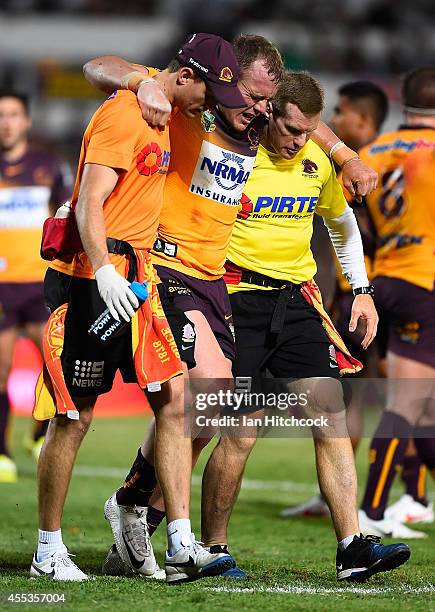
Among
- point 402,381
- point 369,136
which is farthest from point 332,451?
point 369,136

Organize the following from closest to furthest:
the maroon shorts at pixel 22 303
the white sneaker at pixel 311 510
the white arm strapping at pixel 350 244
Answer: the white arm strapping at pixel 350 244, the white sneaker at pixel 311 510, the maroon shorts at pixel 22 303

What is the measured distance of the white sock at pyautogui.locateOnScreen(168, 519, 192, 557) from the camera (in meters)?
4.96

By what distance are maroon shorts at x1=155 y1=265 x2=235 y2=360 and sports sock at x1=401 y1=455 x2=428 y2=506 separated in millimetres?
2994

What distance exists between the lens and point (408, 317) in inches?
291

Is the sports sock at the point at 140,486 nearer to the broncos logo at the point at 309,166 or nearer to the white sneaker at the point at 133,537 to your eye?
the white sneaker at the point at 133,537

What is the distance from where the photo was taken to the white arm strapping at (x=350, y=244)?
19.5ft

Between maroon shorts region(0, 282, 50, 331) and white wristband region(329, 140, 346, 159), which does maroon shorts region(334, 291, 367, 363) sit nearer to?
white wristband region(329, 140, 346, 159)

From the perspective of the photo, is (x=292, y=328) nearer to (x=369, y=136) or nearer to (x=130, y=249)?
(x=130, y=249)

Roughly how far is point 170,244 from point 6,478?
4.13m

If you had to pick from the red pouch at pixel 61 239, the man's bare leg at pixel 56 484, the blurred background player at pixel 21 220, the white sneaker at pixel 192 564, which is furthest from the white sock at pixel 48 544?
the blurred background player at pixel 21 220

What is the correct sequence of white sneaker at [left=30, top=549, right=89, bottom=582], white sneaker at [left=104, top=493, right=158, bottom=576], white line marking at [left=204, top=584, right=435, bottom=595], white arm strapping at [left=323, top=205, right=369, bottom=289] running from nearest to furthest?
white line marking at [left=204, top=584, right=435, bottom=595]
white sneaker at [left=30, top=549, right=89, bottom=582]
white sneaker at [left=104, top=493, right=158, bottom=576]
white arm strapping at [left=323, top=205, right=369, bottom=289]

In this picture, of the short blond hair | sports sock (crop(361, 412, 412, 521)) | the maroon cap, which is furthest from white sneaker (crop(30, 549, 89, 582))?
sports sock (crop(361, 412, 412, 521))

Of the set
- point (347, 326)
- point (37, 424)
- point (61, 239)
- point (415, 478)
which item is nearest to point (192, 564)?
point (61, 239)

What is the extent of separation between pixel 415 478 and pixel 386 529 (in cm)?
104
